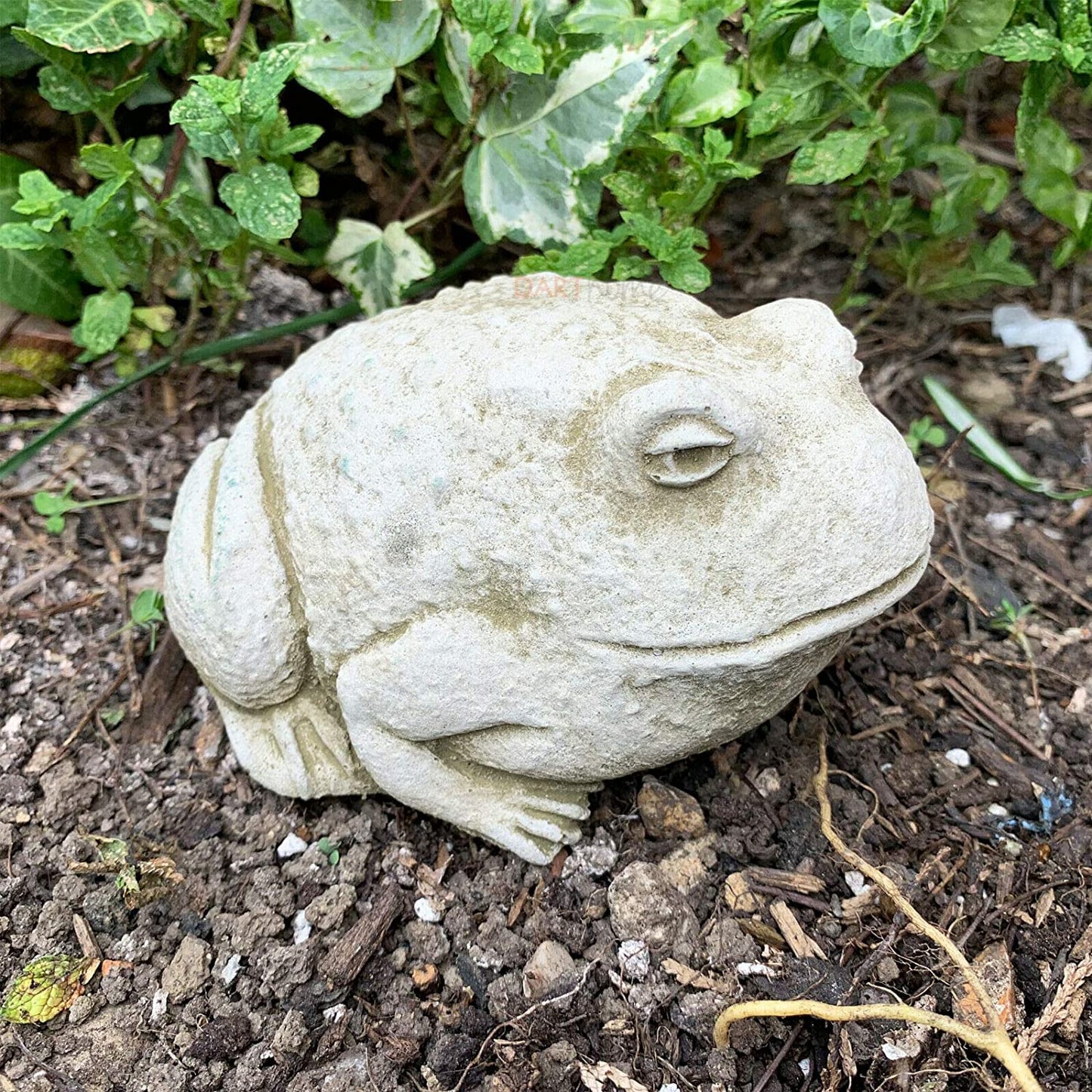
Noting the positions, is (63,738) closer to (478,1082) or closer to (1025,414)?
(478,1082)

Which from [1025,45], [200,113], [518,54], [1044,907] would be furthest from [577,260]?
[1044,907]

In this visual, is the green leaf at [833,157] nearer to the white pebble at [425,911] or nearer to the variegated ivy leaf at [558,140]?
the variegated ivy leaf at [558,140]

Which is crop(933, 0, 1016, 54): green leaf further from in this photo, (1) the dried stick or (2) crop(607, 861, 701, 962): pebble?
(2) crop(607, 861, 701, 962): pebble

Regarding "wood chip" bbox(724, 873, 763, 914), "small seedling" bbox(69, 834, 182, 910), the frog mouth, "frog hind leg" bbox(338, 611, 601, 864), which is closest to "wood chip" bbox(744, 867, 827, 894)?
"wood chip" bbox(724, 873, 763, 914)

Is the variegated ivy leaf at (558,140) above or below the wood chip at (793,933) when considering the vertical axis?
above

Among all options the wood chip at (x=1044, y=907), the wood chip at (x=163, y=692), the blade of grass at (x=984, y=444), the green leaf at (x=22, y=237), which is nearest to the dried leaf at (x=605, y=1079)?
the wood chip at (x=1044, y=907)

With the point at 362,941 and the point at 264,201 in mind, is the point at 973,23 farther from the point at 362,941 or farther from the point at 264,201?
the point at 362,941
